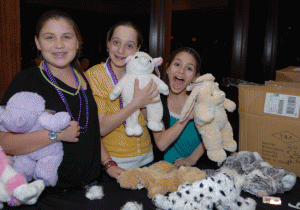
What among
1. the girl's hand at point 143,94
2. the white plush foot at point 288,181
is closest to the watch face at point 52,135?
the girl's hand at point 143,94

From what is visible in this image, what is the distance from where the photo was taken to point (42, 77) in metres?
1.03

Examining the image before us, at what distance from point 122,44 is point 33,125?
621mm

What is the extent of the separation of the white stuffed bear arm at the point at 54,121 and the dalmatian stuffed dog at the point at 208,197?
434 mm

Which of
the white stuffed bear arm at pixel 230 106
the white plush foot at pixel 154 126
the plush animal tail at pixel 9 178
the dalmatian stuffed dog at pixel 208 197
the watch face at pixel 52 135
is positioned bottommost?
the dalmatian stuffed dog at pixel 208 197

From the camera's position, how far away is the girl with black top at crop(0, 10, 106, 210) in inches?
35.9

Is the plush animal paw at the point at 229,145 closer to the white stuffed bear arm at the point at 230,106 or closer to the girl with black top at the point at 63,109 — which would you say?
the white stuffed bear arm at the point at 230,106

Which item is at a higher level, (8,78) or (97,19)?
(97,19)

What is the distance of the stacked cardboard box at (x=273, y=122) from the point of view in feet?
4.10

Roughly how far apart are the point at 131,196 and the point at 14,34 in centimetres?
270

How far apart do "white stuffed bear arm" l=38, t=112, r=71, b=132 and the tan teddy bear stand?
340mm

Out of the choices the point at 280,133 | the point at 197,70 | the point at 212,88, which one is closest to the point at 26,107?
the point at 212,88

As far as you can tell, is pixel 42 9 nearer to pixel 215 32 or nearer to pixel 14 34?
pixel 14 34

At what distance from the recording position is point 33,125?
2.99 feet

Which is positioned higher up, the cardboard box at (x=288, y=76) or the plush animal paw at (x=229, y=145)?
the cardboard box at (x=288, y=76)
